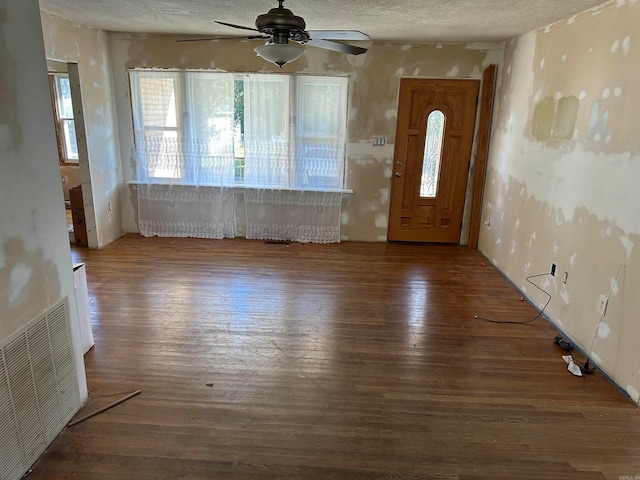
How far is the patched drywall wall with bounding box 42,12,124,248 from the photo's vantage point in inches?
173

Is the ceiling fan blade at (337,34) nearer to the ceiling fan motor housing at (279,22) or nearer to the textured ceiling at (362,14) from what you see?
the ceiling fan motor housing at (279,22)

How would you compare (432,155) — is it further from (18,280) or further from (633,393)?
(18,280)

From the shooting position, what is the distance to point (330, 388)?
8.28 feet

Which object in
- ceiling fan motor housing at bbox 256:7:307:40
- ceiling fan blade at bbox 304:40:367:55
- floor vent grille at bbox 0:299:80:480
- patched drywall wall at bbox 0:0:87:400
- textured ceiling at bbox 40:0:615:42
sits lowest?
floor vent grille at bbox 0:299:80:480

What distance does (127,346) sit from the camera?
291 centimetres

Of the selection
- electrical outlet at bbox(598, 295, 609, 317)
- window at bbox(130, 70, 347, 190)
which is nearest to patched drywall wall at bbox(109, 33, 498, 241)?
window at bbox(130, 70, 347, 190)

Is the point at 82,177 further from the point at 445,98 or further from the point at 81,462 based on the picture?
the point at 445,98

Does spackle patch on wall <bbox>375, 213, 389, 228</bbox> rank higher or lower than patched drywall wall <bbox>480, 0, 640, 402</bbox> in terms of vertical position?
lower

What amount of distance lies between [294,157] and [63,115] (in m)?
4.49

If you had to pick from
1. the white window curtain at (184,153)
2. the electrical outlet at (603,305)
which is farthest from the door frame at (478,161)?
the electrical outlet at (603,305)

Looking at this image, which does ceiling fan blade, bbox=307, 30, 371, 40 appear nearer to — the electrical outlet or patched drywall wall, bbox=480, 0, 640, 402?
patched drywall wall, bbox=480, 0, 640, 402

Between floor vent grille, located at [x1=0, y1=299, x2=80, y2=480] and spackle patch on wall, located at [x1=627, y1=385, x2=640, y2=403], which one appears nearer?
floor vent grille, located at [x1=0, y1=299, x2=80, y2=480]

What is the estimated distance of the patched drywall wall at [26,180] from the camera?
1.66m

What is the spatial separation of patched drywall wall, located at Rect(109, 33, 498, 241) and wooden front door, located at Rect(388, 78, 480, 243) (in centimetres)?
14
